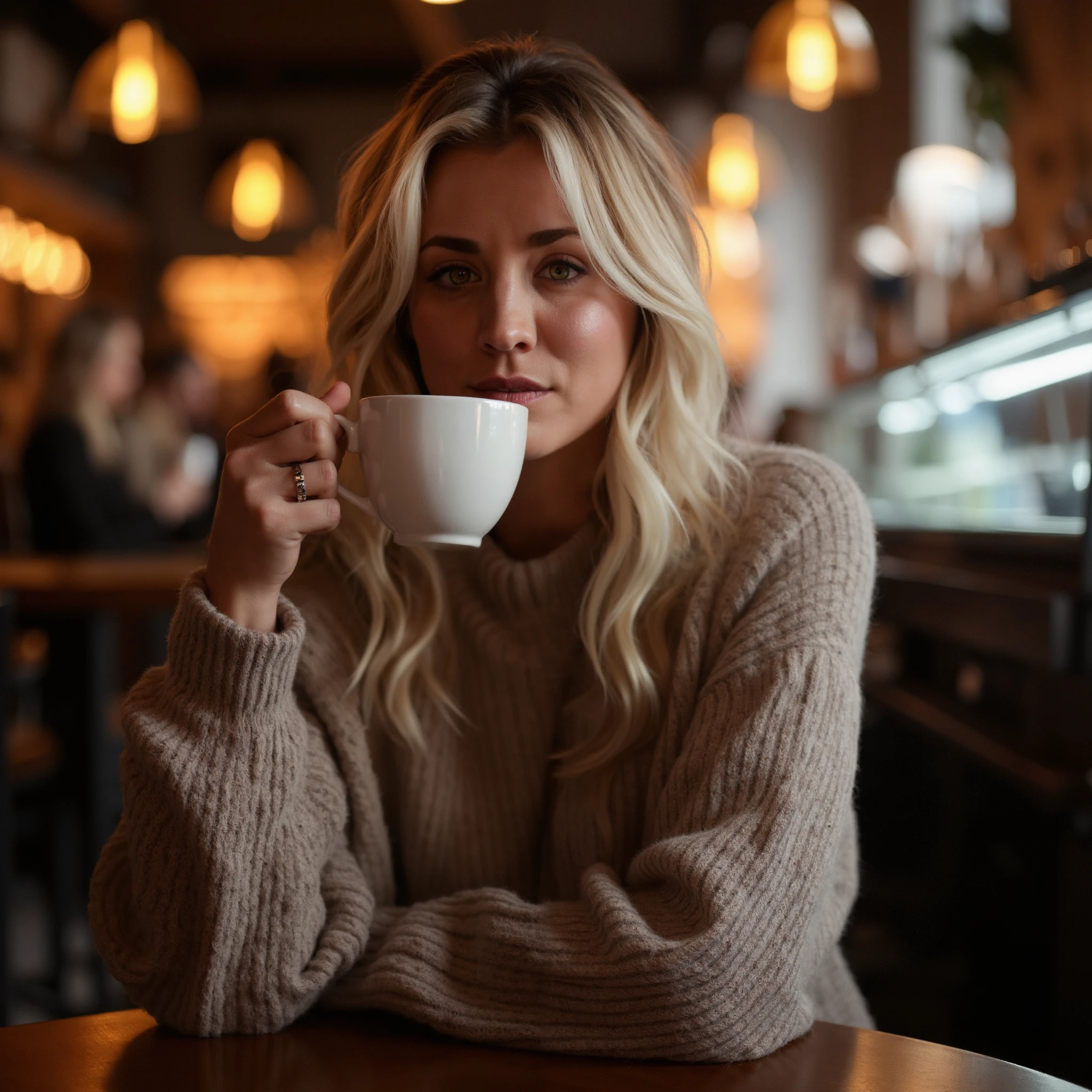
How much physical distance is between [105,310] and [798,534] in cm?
380

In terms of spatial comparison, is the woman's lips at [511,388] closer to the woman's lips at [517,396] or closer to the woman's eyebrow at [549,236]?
the woman's lips at [517,396]

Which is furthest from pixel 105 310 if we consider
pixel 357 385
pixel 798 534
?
pixel 798 534

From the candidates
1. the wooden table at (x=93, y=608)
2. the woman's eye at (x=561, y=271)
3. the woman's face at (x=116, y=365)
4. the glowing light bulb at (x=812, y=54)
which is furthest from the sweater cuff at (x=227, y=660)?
the woman's face at (x=116, y=365)

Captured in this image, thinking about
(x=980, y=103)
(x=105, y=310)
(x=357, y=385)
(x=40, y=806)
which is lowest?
(x=40, y=806)

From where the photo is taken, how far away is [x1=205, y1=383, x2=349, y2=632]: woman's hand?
90cm

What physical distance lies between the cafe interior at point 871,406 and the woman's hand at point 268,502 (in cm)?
35

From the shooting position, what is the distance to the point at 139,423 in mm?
5168

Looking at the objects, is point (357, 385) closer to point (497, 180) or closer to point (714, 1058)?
point (497, 180)

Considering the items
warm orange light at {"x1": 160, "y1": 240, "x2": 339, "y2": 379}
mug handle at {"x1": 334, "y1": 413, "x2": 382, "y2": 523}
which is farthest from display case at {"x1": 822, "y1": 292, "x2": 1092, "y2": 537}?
warm orange light at {"x1": 160, "y1": 240, "x2": 339, "y2": 379}

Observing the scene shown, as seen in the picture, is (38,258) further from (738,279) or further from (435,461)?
(435,461)

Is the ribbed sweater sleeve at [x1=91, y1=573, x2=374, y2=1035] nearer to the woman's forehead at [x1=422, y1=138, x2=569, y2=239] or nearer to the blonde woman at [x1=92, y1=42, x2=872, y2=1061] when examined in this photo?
the blonde woman at [x1=92, y1=42, x2=872, y2=1061]

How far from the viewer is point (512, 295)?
108cm

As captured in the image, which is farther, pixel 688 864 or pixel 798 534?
pixel 798 534

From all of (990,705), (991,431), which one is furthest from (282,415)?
(991,431)
